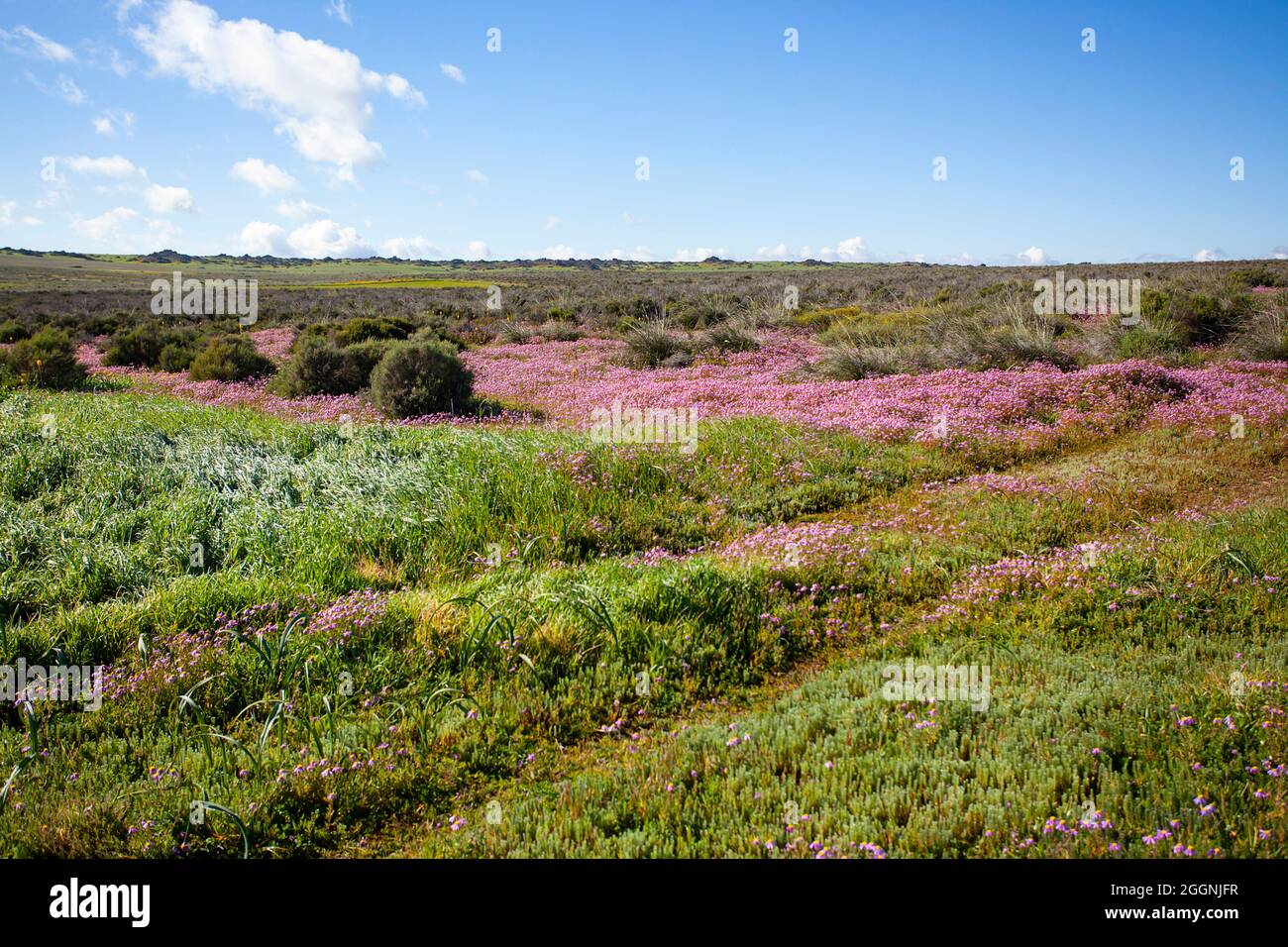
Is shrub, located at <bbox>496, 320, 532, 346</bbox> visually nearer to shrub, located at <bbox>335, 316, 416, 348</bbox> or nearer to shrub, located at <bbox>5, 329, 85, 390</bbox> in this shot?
shrub, located at <bbox>335, 316, 416, 348</bbox>

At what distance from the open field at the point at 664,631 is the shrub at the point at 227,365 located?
7739mm

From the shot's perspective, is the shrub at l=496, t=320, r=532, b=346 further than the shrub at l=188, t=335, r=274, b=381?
Yes

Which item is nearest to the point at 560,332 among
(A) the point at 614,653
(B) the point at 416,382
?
(B) the point at 416,382

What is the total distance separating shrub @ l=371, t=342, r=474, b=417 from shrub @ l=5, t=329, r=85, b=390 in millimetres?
10591

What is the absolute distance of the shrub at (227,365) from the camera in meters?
20.4

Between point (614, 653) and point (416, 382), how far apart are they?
1121cm

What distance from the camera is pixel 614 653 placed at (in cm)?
549

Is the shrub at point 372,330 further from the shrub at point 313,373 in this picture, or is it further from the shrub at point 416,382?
the shrub at point 416,382

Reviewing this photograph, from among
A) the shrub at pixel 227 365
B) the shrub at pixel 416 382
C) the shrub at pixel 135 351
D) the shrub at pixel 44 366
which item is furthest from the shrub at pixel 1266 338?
the shrub at pixel 135 351

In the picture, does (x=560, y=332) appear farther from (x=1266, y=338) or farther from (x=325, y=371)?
(x=1266, y=338)

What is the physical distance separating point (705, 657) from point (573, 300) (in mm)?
37886

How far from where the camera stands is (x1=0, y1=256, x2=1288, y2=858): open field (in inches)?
150

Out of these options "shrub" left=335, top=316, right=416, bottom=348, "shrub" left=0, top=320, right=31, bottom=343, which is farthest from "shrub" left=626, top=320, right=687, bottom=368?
"shrub" left=0, top=320, right=31, bottom=343
